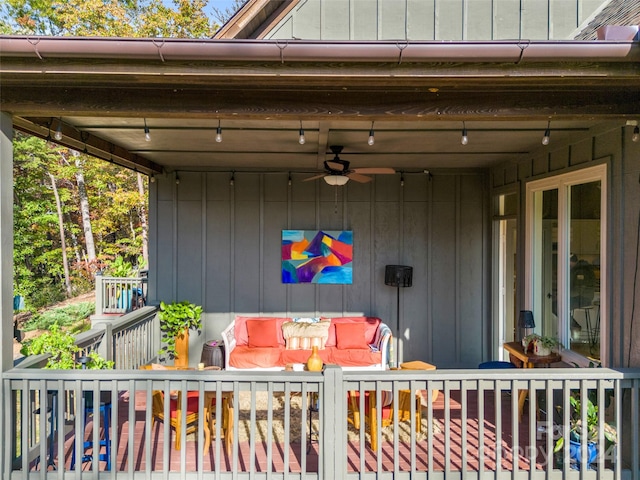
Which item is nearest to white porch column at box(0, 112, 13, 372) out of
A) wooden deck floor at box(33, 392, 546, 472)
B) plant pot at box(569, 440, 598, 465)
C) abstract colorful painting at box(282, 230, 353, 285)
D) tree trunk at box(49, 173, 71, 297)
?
wooden deck floor at box(33, 392, 546, 472)

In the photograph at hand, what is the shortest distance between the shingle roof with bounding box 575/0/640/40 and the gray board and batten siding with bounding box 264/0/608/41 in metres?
0.32

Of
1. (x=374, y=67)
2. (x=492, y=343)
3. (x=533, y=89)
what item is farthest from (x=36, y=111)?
(x=492, y=343)

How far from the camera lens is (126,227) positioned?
56.0 feet

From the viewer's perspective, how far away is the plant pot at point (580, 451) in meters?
2.99

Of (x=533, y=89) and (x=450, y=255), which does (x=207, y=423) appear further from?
(x=450, y=255)

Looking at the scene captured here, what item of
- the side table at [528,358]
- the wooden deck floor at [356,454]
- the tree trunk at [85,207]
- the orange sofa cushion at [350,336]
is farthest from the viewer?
the tree trunk at [85,207]

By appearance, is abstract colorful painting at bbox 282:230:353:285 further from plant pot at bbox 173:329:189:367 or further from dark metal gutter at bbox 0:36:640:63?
dark metal gutter at bbox 0:36:640:63

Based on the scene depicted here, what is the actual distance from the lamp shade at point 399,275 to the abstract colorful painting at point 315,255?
0.64 metres

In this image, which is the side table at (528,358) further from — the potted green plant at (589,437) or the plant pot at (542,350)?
the potted green plant at (589,437)

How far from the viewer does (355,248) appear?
6367 millimetres

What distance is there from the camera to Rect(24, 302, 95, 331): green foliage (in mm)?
12539

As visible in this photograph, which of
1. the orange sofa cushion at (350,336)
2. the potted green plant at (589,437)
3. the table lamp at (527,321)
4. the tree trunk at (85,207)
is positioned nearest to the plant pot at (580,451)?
the potted green plant at (589,437)

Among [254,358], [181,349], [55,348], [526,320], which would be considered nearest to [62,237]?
[181,349]

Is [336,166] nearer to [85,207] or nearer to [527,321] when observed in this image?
[527,321]
